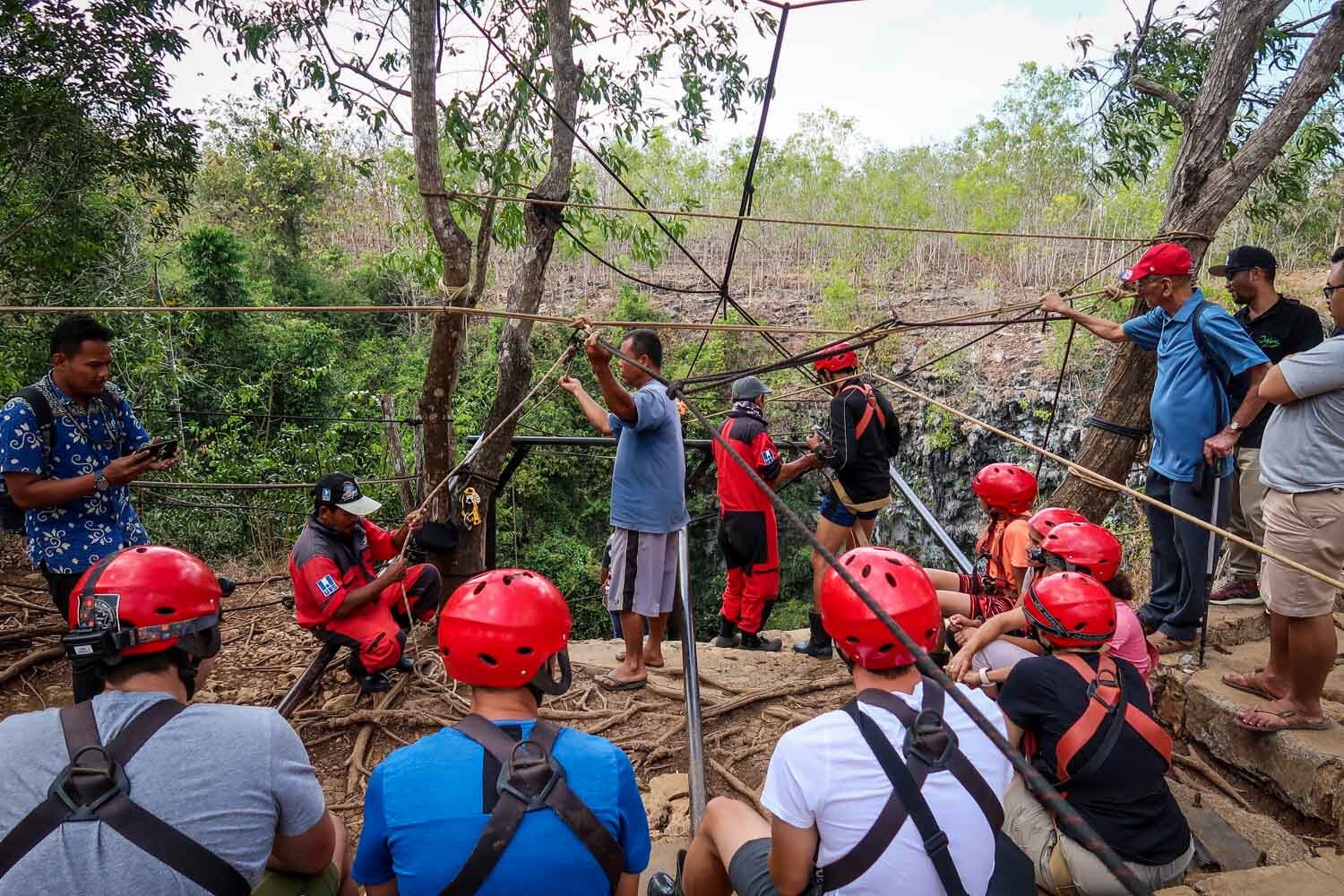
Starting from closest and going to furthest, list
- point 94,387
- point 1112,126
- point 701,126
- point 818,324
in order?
point 94,387 < point 1112,126 < point 701,126 < point 818,324

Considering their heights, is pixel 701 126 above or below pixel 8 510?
above

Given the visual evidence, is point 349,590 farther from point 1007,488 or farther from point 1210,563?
point 1210,563

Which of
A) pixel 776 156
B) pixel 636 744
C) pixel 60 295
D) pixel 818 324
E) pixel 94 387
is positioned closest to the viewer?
pixel 94 387

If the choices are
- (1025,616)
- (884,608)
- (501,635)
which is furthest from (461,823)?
(1025,616)

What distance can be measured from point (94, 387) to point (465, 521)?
2.04 m

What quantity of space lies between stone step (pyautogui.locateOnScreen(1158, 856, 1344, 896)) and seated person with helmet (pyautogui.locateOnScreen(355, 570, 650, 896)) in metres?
1.53

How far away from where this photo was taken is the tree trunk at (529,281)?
14.0 feet

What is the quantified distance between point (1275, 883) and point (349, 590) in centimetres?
341

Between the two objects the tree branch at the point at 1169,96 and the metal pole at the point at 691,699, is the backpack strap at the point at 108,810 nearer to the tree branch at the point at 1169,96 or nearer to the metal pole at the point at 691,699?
the metal pole at the point at 691,699

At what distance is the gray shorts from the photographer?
144 inches

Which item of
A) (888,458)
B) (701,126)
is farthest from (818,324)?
(888,458)

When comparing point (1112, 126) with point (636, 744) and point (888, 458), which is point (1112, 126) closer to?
point (888, 458)

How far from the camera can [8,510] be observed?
2.70 meters

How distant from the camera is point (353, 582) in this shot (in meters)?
3.57
